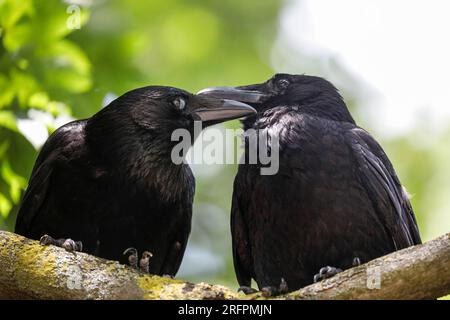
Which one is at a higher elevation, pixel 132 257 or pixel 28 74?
pixel 28 74

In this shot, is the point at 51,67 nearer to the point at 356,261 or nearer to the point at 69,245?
the point at 69,245

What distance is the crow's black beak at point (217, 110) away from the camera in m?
5.78

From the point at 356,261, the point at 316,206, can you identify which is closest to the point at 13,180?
the point at 316,206

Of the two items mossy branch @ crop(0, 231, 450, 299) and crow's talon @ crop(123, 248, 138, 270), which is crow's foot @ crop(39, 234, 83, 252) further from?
crow's talon @ crop(123, 248, 138, 270)

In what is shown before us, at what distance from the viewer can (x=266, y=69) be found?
8.62 meters

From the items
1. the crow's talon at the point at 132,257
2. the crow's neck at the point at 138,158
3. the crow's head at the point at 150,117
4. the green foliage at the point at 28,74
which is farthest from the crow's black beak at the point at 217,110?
the crow's talon at the point at 132,257

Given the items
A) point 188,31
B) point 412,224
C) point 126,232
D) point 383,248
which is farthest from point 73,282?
point 188,31

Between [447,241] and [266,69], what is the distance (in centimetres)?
505

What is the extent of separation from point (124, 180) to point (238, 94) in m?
1.11

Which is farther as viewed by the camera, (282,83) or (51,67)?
(282,83)

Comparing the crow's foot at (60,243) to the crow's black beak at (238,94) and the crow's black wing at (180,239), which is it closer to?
the crow's black wing at (180,239)

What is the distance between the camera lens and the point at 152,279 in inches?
173

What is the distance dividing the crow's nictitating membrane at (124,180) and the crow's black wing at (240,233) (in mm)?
336

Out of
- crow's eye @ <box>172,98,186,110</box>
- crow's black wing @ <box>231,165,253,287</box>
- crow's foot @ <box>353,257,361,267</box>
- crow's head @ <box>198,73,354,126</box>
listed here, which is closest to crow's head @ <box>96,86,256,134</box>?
crow's eye @ <box>172,98,186,110</box>
